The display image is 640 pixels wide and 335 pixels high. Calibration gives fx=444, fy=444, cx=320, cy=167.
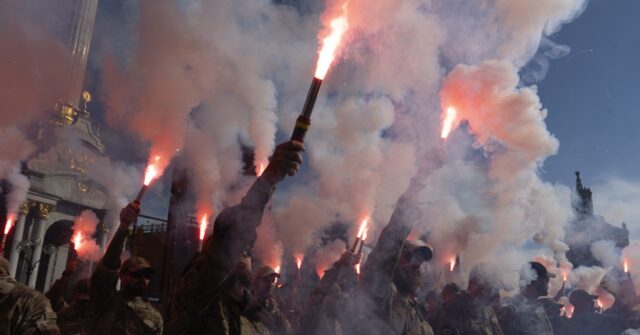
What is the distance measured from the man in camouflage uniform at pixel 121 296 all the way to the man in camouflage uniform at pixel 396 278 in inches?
106

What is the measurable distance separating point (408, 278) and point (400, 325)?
0.84 metres

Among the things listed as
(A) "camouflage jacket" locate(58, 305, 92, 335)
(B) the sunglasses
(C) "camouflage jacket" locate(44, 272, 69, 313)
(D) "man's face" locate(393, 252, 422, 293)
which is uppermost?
(D) "man's face" locate(393, 252, 422, 293)

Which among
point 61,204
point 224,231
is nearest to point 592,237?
point 224,231

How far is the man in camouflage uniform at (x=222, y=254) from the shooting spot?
8.73 feet

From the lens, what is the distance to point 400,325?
5.94 meters

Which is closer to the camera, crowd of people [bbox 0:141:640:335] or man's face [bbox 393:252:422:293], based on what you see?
crowd of people [bbox 0:141:640:335]

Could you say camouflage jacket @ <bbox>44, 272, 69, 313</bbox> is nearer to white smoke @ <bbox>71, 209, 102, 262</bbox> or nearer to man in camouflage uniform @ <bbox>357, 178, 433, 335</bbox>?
man in camouflage uniform @ <bbox>357, 178, 433, 335</bbox>

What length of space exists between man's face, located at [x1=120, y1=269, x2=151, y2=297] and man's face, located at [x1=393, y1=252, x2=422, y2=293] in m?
3.49

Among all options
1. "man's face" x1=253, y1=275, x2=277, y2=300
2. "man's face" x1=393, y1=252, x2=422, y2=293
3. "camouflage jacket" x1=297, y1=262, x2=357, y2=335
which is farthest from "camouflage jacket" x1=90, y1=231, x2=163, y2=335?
"man's face" x1=393, y1=252, x2=422, y2=293

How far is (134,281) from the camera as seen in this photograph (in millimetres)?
5414

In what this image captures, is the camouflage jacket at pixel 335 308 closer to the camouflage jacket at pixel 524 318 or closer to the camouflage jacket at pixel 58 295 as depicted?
the camouflage jacket at pixel 524 318

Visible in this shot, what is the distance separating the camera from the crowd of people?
2.92 metres

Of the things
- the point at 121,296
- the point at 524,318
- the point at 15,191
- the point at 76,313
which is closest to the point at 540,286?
the point at 524,318

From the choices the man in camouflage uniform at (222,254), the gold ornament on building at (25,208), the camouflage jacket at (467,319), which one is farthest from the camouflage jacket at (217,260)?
the gold ornament on building at (25,208)
